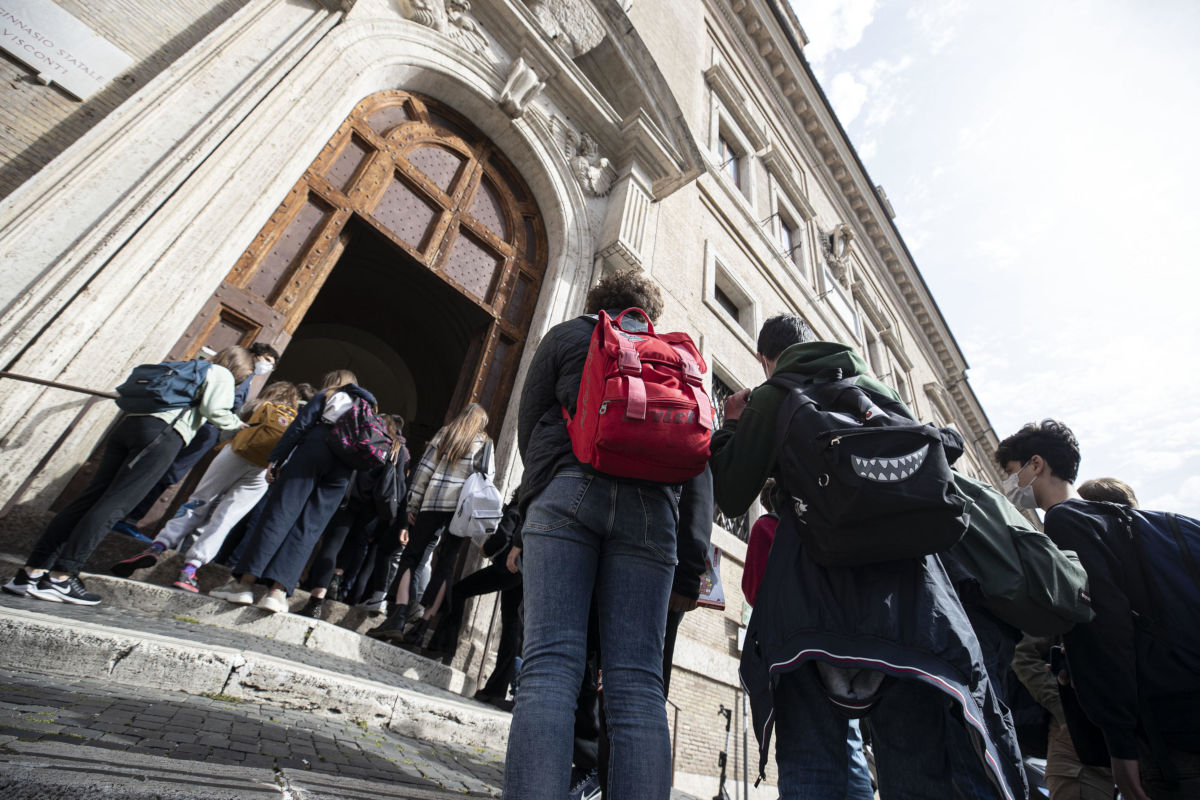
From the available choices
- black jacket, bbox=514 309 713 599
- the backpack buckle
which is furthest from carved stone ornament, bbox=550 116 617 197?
the backpack buckle

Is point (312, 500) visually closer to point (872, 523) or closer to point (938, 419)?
point (872, 523)

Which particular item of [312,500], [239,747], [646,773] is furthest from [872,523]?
[312,500]

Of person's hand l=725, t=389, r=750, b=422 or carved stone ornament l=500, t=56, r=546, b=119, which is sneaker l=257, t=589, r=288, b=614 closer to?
person's hand l=725, t=389, r=750, b=422

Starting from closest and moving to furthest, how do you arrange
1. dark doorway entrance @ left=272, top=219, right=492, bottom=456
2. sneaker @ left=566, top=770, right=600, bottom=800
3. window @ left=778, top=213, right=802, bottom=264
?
1. sneaker @ left=566, top=770, right=600, bottom=800
2. dark doorway entrance @ left=272, top=219, right=492, bottom=456
3. window @ left=778, top=213, right=802, bottom=264

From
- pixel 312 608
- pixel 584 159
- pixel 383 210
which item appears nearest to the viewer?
pixel 312 608

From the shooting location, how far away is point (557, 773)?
1.17m

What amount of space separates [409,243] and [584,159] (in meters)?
2.74

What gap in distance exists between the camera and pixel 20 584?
7.68 ft

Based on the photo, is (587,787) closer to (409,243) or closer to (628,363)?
(628,363)

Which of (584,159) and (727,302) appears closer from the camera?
(584,159)

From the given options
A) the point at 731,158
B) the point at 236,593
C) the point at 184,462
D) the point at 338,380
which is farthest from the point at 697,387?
the point at 731,158

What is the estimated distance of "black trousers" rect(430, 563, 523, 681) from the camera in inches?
135

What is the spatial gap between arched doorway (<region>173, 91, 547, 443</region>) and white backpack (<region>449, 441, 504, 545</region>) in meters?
1.82

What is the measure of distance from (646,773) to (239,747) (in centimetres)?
108
